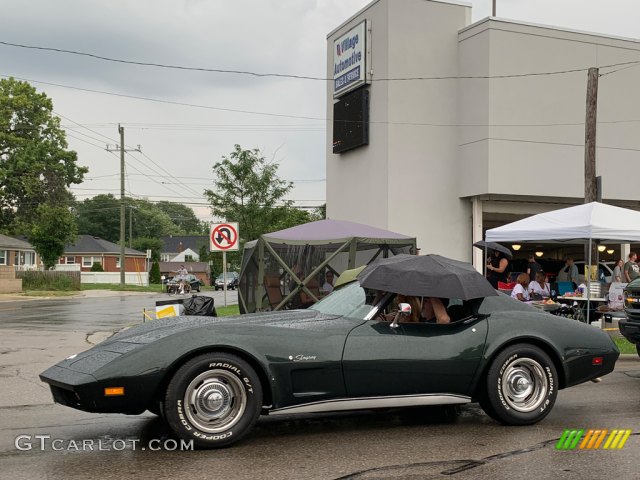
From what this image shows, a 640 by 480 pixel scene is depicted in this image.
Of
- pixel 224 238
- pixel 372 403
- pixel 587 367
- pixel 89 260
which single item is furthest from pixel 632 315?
pixel 89 260

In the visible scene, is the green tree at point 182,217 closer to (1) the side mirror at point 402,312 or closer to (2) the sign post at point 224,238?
(2) the sign post at point 224,238

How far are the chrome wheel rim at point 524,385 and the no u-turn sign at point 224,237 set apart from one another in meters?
11.0

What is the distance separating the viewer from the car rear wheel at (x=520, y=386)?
6.12 meters

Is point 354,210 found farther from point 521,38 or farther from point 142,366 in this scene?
point 142,366

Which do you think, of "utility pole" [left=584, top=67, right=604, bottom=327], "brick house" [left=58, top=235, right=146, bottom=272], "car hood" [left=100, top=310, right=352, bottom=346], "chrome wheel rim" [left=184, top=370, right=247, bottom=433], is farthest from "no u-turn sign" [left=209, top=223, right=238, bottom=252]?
"brick house" [left=58, top=235, right=146, bottom=272]

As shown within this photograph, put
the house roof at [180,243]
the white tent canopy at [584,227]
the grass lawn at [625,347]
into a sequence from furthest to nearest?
1. the house roof at [180,243]
2. the white tent canopy at [584,227]
3. the grass lawn at [625,347]

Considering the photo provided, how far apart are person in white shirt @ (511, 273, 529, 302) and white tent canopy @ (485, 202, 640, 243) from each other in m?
0.81

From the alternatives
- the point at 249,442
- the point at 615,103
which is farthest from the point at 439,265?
the point at 615,103

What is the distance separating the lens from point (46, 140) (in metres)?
54.5

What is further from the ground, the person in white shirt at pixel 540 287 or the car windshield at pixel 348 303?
the car windshield at pixel 348 303

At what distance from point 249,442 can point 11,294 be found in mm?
38339

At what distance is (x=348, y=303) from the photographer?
6.44m

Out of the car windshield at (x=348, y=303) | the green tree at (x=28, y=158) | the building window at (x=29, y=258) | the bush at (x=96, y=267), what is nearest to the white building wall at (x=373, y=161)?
the car windshield at (x=348, y=303)

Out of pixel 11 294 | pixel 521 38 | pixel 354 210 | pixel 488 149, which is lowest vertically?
pixel 11 294
